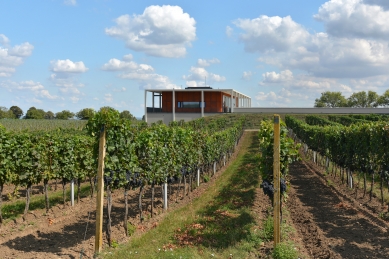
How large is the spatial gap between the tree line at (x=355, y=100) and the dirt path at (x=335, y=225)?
10939cm

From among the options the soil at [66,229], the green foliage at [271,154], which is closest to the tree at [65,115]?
the soil at [66,229]

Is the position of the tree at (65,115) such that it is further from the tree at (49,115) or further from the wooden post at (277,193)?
the wooden post at (277,193)

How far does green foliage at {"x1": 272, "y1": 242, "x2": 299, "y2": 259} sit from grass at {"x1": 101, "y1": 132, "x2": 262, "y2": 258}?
52cm

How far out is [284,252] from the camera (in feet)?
25.2

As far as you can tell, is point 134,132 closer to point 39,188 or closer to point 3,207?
point 3,207

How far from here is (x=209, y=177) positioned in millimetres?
21000

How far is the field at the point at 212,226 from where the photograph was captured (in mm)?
8258

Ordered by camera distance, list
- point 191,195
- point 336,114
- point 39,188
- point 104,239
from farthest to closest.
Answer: point 336,114, point 39,188, point 191,195, point 104,239

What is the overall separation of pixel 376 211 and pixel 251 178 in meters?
7.15

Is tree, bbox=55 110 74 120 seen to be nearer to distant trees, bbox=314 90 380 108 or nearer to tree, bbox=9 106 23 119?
tree, bbox=9 106 23 119

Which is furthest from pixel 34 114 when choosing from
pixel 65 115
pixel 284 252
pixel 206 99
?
pixel 284 252

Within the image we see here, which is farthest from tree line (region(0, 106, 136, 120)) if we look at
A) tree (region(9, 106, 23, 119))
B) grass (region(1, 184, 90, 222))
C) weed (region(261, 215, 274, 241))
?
weed (region(261, 215, 274, 241))

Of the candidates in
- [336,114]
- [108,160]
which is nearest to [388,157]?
[108,160]

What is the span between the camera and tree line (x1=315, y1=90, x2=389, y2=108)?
114 meters
